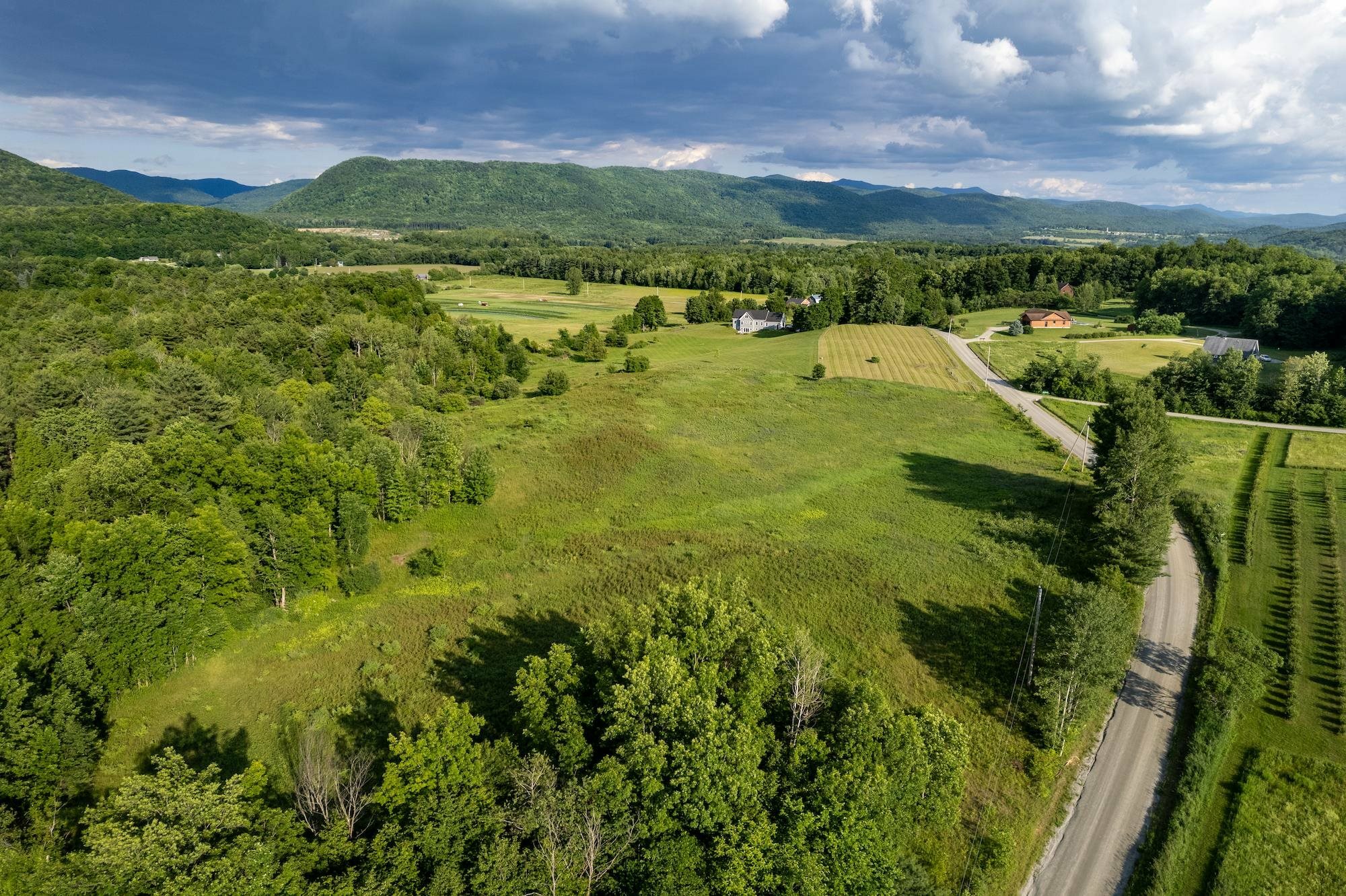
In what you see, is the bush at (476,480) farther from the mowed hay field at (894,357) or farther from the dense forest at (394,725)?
the mowed hay field at (894,357)

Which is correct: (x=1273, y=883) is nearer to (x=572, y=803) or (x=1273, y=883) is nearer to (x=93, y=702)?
(x=572, y=803)

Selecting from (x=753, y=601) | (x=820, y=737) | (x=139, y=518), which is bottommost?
(x=820, y=737)

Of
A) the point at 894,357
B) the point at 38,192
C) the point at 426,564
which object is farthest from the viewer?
the point at 38,192

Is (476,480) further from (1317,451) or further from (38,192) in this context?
(38,192)

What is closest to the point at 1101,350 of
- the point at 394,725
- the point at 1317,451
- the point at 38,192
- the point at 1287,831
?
the point at 1317,451

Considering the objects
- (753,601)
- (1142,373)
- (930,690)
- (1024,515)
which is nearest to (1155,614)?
(1024,515)

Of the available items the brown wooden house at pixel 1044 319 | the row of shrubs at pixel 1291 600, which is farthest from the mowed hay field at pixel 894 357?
the row of shrubs at pixel 1291 600

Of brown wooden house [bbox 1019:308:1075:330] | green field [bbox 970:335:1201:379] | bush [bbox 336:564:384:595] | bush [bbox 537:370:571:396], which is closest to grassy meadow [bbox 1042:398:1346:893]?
green field [bbox 970:335:1201:379]
